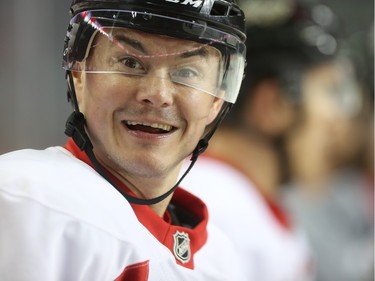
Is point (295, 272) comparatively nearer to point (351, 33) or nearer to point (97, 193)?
point (97, 193)

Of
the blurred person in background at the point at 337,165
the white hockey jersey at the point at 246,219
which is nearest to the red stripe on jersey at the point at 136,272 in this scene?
the white hockey jersey at the point at 246,219

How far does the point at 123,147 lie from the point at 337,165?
346cm

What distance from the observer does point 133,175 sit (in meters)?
1.41

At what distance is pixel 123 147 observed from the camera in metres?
1.37

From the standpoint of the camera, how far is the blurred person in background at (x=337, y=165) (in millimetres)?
3641

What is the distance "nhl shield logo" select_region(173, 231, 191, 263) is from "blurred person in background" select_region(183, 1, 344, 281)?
3.23ft

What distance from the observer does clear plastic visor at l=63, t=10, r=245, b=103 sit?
132 centimetres

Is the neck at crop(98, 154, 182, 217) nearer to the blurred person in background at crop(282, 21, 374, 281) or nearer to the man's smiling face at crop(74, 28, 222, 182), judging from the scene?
the man's smiling face at crop(74, 28, 222, 182)

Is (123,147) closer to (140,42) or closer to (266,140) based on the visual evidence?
(140,42)

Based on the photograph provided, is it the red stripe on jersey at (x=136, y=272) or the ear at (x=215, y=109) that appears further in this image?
the ear at (x=215, y=109)

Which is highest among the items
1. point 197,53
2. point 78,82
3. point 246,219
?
point 197,53

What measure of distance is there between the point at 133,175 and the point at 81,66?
0.65 feet

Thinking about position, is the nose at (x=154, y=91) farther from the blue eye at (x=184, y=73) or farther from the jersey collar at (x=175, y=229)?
the jersey collar at (x=175, y=229)

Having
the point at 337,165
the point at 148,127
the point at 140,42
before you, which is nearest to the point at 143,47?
the point at 140,42
